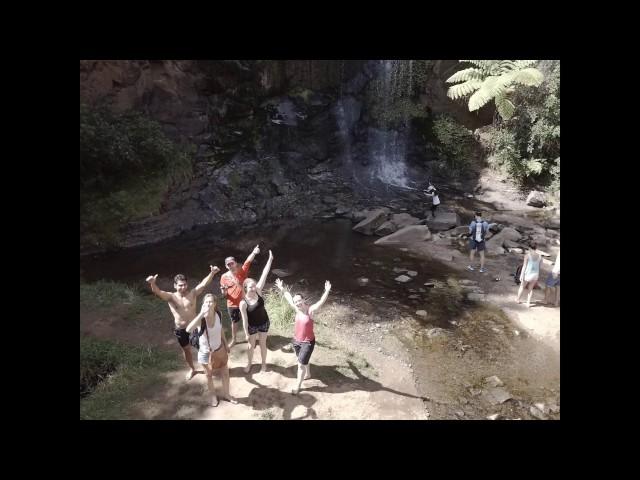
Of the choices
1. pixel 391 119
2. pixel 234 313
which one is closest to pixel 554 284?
pixel 234 313

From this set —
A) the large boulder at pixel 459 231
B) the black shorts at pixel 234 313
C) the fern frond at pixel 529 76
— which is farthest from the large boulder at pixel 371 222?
the black shorts at pixel 234 313

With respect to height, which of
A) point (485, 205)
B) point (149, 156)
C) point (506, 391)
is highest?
point (149, 156)

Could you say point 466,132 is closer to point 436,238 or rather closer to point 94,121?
point 436,238

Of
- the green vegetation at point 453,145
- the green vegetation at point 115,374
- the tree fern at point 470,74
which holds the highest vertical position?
the tree fern at point 470,74

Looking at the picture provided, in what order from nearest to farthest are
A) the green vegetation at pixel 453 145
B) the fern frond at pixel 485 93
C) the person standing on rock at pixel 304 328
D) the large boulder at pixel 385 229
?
the person standing on rock at pixel 304 328, the fern frond at pixel 485 93, the large boulder at pixel 385 229, the green vegetation at pixel 453 145

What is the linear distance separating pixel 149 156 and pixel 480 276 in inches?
517

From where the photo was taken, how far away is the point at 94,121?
549 inches

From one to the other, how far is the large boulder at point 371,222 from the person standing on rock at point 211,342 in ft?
32.8

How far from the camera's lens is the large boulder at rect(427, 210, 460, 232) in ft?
48.8

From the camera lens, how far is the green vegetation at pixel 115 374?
5.82 meters

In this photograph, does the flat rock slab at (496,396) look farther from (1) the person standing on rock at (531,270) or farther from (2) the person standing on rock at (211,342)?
(2) the person standing on rock at (211,342)

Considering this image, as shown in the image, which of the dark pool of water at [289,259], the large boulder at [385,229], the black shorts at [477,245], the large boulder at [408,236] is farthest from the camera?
the large boulder at [385,229]

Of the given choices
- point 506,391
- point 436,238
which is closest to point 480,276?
point 436,238

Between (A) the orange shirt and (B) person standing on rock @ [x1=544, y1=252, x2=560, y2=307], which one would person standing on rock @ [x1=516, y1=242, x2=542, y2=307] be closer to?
(B) person standing on rock @ [x1=544, y1=252, x2=560, y2=307]
